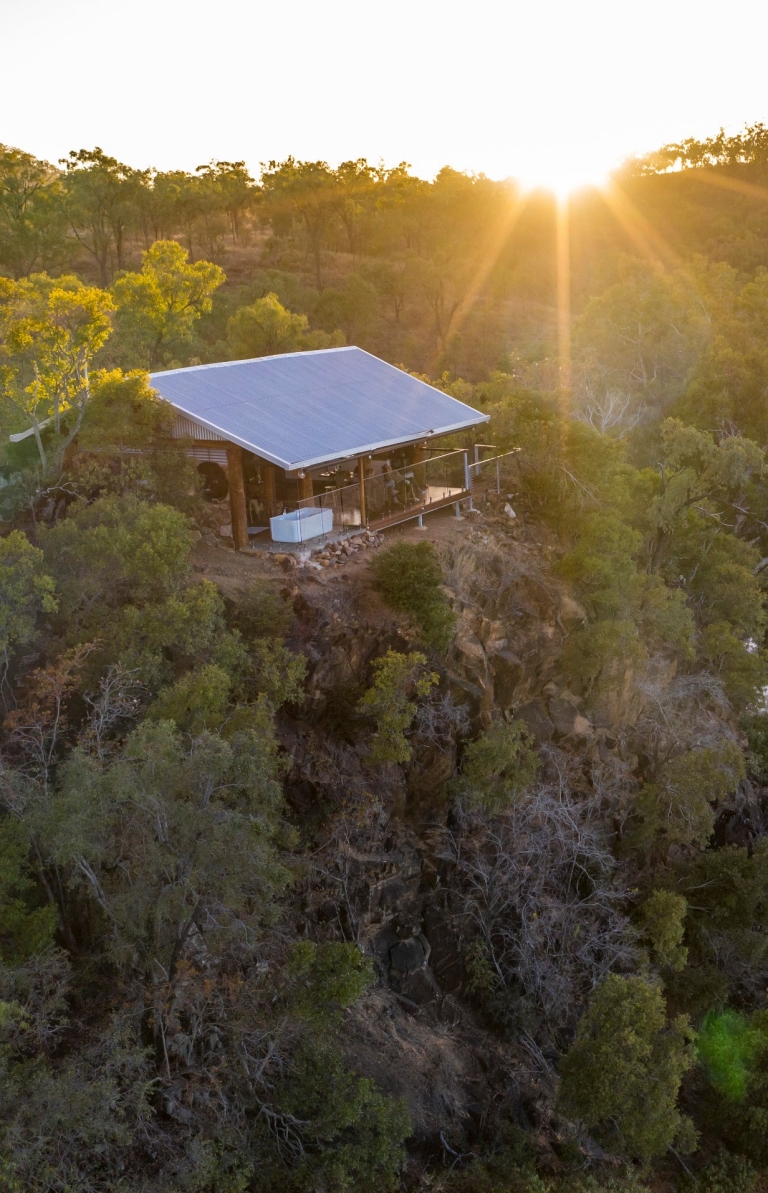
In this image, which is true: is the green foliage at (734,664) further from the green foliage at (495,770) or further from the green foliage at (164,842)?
the green foliage at (164,842)

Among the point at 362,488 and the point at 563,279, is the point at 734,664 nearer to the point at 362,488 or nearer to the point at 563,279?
the point at 362,488

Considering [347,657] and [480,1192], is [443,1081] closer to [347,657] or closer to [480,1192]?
[480,1192]

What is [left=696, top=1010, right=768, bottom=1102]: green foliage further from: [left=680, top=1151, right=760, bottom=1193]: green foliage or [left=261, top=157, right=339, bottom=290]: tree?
[left=261, top=157, right=339, bottom=290]: tree

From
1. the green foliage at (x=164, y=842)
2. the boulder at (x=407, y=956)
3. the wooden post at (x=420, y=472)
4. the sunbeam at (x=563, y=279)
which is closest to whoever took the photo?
the green foliage at (x=164, y=842)

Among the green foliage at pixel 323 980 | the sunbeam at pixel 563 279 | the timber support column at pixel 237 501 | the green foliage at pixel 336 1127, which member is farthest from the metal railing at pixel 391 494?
the green foliage at pixel 336 1127

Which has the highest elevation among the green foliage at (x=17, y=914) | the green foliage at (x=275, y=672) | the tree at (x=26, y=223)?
the tree at (x=26, y=223)

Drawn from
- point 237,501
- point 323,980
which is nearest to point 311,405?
point 237,501

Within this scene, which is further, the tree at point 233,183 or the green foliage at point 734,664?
the tree at point 233,183
